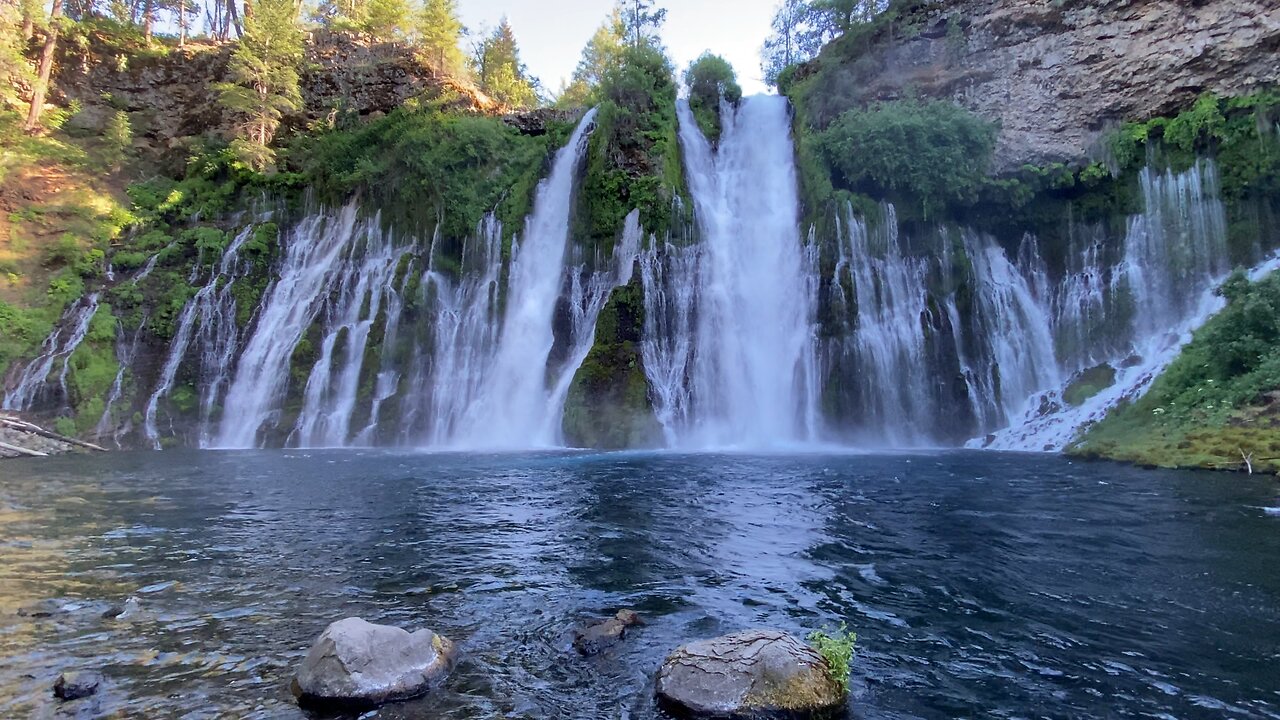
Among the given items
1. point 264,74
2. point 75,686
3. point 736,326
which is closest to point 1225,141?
point 736,326

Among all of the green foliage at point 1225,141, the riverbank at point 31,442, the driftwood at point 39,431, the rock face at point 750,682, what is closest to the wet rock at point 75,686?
the rock face at point 750,682

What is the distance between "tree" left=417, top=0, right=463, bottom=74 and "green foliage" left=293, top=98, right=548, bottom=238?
1047cm

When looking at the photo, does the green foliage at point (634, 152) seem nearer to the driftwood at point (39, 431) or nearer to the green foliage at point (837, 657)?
the driftwood at point (39, 431)

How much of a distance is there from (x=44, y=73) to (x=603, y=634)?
1641 inches

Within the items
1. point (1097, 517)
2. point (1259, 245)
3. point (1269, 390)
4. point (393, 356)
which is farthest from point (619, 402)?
point (1259, 245)

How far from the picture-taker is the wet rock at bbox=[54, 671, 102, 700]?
4.25 m

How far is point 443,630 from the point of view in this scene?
18.4 ft

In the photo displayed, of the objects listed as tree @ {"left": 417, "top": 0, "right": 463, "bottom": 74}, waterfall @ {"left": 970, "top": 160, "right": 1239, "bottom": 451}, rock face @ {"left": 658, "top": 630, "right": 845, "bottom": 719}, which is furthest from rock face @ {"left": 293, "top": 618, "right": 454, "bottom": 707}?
tree @ {"left": 417, "top": 0, "right": 463, "bottom": 74}

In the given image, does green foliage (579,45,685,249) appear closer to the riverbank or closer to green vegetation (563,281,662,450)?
green vegetation (563,281,662,450)

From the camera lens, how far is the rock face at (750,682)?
4.11 meters

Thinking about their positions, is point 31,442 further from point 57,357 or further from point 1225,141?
point 1225,141

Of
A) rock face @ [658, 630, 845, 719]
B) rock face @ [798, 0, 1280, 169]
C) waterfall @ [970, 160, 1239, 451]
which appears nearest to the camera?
rock face @ [658, 630, 845, 719]

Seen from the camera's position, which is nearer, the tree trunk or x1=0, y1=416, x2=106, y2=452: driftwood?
x1=0, y1=416, x2=106, y2=452: driftwood

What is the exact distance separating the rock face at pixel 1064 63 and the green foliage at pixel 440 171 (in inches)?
505
